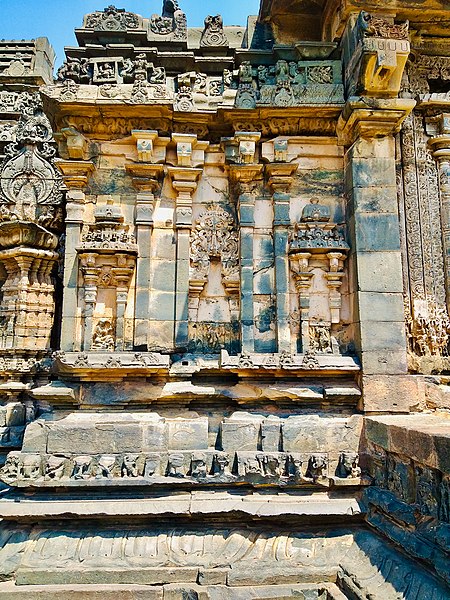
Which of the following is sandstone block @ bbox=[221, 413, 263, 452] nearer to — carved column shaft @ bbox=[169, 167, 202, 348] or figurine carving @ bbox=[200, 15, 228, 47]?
carved column shaft @ bbox=[169, 167, 202, 348]

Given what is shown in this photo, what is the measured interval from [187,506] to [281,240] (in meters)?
3.52

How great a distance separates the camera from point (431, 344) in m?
5.94

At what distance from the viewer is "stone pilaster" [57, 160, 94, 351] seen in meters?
5.74

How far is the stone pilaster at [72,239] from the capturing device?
18.8ft

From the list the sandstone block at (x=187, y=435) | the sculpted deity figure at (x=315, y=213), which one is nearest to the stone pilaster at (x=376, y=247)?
the sculpted deity figure at (x=315, y=213)

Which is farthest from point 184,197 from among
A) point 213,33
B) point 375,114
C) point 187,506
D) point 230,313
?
point 187,506

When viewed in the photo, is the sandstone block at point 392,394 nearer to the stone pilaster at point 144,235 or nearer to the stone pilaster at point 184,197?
the stone pilaster at point 184,197

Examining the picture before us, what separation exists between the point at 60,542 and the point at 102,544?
18.1 inches

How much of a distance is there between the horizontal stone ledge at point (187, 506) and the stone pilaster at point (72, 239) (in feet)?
6.10

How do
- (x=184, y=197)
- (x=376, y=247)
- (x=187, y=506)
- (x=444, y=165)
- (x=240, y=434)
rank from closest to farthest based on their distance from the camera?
(x=187, y=506) → (x=240, y=434) → (x=376, y=247) → (x=184, y=197) → (x=444, y=165)

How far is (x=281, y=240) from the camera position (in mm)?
6055

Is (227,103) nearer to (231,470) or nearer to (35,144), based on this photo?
(35,144)

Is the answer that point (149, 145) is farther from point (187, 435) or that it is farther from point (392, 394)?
point (392, 394)

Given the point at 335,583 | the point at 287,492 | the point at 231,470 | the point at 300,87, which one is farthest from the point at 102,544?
the point at 300,87
